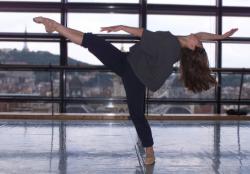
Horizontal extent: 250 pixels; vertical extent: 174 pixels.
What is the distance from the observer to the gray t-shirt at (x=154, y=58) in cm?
266

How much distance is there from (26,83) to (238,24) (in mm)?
3840

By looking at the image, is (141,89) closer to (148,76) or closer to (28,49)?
(148,76)

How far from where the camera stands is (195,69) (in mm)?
2680

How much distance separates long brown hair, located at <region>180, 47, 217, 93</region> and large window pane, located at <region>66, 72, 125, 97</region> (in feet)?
13.4

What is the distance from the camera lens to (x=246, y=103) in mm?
6836

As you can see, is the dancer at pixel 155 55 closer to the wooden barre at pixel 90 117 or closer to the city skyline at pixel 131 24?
the wooden barre at pixel 90 117

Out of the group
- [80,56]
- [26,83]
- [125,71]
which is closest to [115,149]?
[125,71]

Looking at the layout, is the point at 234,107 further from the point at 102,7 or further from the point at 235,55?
the point at 102,7

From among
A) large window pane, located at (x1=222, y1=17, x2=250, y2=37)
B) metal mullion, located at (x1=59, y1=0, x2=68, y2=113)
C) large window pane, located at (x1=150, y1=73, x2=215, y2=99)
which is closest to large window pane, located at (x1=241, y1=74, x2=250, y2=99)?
large window pane, located at (x1=150, y1=73, x2=215, y2=99)

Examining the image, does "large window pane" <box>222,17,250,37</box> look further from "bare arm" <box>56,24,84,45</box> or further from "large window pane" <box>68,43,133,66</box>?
"bare arm" <box>56,24,84,45</box>

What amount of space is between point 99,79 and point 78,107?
580mm

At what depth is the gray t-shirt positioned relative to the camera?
266 cm

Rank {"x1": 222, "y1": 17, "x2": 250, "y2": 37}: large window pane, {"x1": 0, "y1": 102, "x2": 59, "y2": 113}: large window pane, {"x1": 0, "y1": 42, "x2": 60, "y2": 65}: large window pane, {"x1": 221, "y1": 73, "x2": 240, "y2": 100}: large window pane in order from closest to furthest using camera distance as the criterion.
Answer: {"x1": 0, "y1": 102, "x2": 59, "y2": 113}: large window pane < {"x1": 221, "y1": 73, "x2": 240, "y2": 100}: large window pane < {"x1": 0, "y1": 42, "x2": 60, "y2": 65}: large window pane < {"x1": 222, "y1": 17, "x2": 250, "y2": 37}: large window pane

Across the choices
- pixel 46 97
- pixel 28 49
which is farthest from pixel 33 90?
Answer: pixel 28 49
